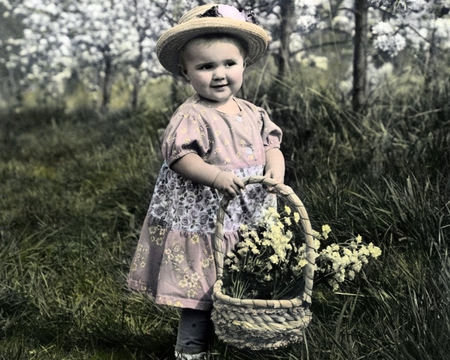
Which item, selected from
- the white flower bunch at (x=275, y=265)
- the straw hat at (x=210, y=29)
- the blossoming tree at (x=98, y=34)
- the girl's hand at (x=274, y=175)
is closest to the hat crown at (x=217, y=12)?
the straw hat at (x=210, y=29)

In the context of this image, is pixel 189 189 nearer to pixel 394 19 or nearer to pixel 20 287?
pixel 20 287

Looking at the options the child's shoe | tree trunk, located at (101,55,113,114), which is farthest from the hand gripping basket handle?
tree trunk, located at (101,55,113,114)

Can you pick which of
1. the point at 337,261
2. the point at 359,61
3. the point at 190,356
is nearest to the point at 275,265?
the point at 337,261

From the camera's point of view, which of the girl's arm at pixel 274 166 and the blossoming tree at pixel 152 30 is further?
the blossoming tree at pixel 152 30

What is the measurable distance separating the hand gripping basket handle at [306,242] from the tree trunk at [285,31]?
2.38 metres

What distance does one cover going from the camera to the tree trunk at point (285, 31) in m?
4.43

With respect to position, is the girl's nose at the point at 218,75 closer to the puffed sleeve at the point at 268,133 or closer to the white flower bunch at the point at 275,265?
the puffed sleeve at the point at 268,133

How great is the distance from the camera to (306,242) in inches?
83.6

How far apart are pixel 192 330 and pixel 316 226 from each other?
823 mm

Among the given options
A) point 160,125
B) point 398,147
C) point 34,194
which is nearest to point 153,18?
point 160,125

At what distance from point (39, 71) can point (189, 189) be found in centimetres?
975

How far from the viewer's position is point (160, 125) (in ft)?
17.7

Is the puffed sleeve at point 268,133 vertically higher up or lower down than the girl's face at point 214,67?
lower down

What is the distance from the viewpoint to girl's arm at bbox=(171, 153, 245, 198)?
7.21 ft
